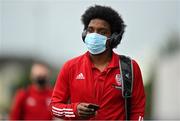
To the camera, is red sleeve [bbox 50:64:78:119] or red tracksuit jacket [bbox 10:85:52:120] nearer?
red sleeve [bbox 50:64:78:119]

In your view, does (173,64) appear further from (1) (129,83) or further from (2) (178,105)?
(1) (129,83)

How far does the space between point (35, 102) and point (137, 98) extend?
7.09 meters

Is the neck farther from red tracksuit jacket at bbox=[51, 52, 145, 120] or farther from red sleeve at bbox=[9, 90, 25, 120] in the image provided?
red sleeve at bbox=[9, 90, 25, 120]

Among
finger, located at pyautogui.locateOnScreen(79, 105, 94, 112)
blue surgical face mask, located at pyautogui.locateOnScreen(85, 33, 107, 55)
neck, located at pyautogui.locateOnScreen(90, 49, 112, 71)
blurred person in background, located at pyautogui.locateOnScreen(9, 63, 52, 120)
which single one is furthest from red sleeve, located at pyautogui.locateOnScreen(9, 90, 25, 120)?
finger, located at pyautogui.locateOnScreen(79, 105, 94, 112)

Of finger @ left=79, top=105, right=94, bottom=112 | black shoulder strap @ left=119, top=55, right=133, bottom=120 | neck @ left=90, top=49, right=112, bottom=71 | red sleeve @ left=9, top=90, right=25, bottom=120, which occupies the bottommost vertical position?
red sleeve @ left=9, top=90, right=25, bottom=120

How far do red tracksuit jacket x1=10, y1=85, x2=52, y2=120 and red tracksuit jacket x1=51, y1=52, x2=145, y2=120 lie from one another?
6642mm

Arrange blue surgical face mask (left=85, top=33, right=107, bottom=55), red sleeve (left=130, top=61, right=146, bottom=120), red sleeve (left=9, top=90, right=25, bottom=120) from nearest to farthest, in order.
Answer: blue surgical face mask (left=85, top=33, right=107, bottom=55) → red sleeve (left=130, top=61, right=146, bottom=120) → red sleeve (left=9, top=90, right=25, bottom=120)

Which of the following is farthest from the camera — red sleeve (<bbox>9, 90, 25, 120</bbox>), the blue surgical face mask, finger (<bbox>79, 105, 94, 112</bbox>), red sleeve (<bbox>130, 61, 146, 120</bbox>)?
red sleeve (<bbox>9, 90, 25, 120</bbox>)

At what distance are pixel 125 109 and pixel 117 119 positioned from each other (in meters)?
0.14

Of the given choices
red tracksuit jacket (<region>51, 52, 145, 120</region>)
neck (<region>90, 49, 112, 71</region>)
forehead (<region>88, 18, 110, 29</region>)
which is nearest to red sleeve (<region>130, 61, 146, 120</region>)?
red tracksuit jacket (<region>51, 52, 145, 120</region>)

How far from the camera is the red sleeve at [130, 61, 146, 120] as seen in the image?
9.27 metres

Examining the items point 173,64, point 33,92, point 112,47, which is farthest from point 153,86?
point 112,47

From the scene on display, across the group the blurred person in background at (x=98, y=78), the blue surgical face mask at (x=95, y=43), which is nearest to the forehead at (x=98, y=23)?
the blurred person in background at (x=98, y=78)

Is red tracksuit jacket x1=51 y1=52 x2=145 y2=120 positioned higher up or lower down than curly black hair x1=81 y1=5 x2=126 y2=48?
lower down
